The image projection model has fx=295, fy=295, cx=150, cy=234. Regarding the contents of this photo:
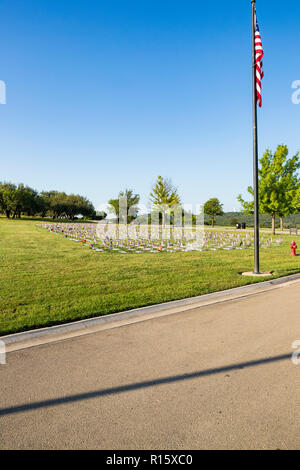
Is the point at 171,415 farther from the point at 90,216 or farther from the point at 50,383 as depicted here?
the point at 90,216

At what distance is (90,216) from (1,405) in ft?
244

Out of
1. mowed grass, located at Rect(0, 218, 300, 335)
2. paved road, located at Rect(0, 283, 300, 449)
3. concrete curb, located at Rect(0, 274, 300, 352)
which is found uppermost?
mowed grass, located at Rect(0, 218, 300, 335)

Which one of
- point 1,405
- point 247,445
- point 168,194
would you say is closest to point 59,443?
point 1,405

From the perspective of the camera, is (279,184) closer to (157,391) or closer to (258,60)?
(258,60)

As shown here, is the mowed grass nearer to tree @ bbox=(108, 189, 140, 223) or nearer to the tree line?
tree @ bbox=(108, 189, 140, 223)

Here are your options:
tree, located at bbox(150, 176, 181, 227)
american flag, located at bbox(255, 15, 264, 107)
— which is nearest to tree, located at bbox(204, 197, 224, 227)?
tree, located at bbox(150, 176, 181, 227)

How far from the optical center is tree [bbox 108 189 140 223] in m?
54.2

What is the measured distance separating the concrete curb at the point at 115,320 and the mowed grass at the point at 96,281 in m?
0.22

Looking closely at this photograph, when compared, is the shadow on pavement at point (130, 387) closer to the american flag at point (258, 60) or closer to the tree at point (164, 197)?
the american flag at point (258, 60)

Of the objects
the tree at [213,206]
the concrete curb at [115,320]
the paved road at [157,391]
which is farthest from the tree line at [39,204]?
the paved road at [157,391]

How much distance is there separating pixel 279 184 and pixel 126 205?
3297 cm

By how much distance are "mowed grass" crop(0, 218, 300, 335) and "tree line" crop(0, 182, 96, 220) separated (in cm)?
5328

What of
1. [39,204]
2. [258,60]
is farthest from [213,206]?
[258,60]

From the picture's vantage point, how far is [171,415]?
2.67 metres
